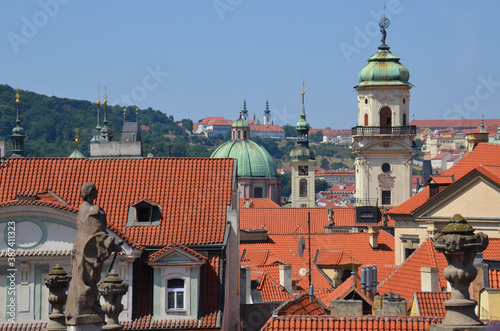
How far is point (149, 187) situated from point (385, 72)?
70319 mm

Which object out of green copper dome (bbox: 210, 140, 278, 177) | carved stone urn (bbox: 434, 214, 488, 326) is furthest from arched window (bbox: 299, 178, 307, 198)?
carved stone urn (bbox: 434, 214, 488, 326)

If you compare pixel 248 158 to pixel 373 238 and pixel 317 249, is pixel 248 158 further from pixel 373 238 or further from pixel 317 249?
pixel 317 249

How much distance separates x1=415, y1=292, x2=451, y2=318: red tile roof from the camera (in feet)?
92.2

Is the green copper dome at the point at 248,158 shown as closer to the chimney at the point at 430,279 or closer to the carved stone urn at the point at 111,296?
the chimney at the point at 430,279

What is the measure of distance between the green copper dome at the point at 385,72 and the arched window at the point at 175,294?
240 ft

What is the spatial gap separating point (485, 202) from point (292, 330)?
20607mm

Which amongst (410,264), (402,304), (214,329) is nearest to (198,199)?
(214,329)

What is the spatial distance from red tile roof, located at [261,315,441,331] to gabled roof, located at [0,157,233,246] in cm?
675

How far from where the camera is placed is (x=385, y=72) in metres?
102

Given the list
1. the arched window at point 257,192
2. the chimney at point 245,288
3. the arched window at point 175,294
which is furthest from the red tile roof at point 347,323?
the arched window at point 257,192

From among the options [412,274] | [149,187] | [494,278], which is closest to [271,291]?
[412,274]

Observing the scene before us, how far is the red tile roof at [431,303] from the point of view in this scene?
92.2 ft

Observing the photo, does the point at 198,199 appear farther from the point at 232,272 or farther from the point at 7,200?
the point at 7,200

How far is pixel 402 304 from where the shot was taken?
28938 millimetres
